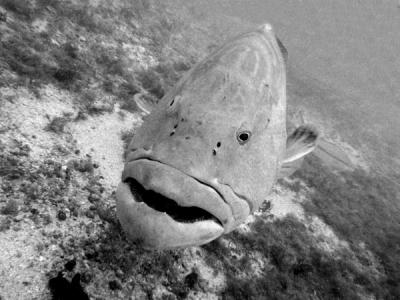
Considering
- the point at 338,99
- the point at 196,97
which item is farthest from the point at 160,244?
the point at 338,99

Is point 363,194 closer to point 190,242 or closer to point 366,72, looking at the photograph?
point 190,242

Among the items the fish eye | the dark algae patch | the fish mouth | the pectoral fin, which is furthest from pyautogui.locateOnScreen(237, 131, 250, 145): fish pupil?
the dark algae patch

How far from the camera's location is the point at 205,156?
1.87m

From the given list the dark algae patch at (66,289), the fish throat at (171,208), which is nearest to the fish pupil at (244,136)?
the fish throat at (171,208)

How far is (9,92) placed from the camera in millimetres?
5512

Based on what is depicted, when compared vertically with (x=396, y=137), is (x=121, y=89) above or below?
below

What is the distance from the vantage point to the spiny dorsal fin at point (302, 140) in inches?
130

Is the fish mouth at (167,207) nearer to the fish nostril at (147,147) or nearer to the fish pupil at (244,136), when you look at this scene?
the fish nostril at (147,147)

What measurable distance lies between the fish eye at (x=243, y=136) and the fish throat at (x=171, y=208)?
637 mm

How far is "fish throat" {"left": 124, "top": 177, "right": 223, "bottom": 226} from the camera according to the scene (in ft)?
5.81

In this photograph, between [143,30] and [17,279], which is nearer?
[17,279]

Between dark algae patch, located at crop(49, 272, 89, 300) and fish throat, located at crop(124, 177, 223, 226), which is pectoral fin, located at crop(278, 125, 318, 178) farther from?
dark algae patch, located at crop(49, 272, 89, 300)

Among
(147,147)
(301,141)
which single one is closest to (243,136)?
(147,147)

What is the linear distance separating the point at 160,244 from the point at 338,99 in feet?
91.8
